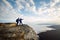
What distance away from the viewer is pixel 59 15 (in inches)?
246

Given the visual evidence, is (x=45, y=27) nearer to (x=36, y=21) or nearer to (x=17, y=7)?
(x=36, y=21)

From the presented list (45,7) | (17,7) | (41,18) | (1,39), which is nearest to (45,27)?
(41,18)

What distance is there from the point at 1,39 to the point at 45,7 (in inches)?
92.8

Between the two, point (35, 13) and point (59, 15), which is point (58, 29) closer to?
point (59, 15)

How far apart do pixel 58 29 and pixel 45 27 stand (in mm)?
571

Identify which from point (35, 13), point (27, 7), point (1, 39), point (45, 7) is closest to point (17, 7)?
point (27, 7)

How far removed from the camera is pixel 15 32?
18.1ft

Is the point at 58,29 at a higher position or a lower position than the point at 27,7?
lower

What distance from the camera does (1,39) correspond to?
5473 millimetres

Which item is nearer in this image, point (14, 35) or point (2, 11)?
point (14, 35)

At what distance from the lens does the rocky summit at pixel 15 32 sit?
5445 millimetres

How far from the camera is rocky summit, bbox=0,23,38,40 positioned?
5445 millimetres

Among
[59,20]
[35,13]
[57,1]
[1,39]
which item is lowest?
[1,39]

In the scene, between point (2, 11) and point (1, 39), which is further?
point (2, 11)
